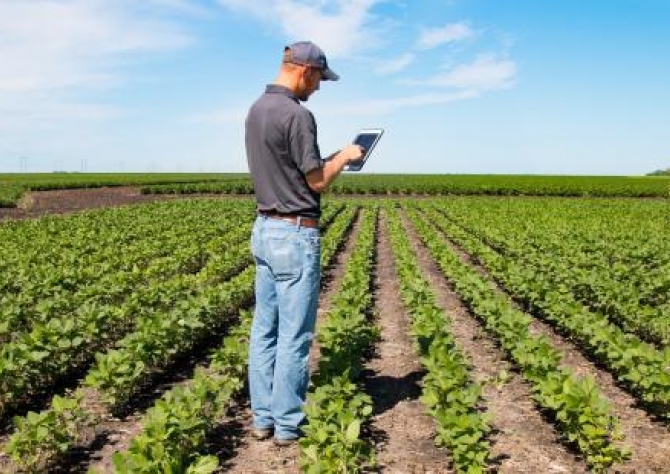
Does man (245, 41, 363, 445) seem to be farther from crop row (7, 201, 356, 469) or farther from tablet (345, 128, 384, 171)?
crop row (7, 201, 356, 469)

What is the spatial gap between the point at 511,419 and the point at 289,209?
260 cm

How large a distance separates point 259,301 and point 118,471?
58.5 inches

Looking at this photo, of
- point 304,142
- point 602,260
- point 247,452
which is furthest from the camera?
point 602,260

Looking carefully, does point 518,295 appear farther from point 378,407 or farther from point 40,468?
point 40,468

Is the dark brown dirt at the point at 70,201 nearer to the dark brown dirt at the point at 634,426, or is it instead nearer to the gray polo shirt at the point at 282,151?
the dark brown dirt at the point at 634,426

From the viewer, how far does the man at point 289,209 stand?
4.04m

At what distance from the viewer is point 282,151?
4.09 m

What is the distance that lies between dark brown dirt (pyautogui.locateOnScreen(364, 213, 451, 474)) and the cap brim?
2571mm

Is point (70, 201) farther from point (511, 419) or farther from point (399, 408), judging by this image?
point (511, 419)

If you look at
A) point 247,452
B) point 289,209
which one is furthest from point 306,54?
point 247,452

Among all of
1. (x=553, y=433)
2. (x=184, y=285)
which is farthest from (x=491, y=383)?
(x=184, y=285)

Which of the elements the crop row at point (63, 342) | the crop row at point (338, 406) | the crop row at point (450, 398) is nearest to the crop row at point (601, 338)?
the crop row at point (450, 398)

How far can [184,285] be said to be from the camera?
994 cm

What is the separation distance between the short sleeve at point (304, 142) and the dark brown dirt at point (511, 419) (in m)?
2.23
